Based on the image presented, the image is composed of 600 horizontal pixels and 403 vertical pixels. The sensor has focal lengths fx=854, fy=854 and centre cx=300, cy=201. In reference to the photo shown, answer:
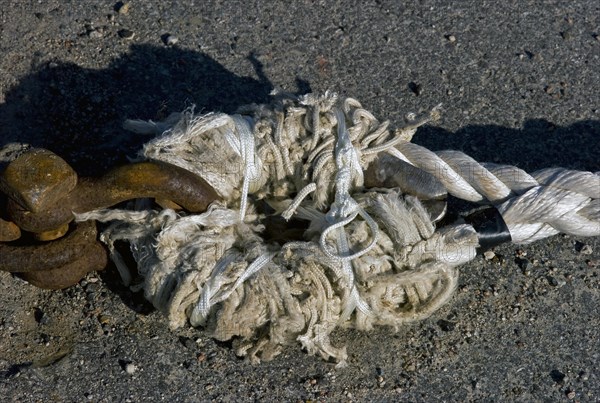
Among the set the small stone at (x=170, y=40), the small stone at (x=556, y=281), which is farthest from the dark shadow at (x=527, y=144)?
the small stone at (x=170, y=40)

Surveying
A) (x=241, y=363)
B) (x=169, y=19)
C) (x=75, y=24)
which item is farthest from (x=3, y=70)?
(x=241, y=363)

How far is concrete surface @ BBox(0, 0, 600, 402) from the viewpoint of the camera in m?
2.46

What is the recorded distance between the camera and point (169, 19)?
3207mm

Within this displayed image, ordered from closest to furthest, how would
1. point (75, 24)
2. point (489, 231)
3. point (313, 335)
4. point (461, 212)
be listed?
point (313, 335) < point (489, 231) < point (461, 212) < point (75, 24)

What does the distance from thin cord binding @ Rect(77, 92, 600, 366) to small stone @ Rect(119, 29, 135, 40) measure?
2.04 feet

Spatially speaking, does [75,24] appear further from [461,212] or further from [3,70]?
[461,212]

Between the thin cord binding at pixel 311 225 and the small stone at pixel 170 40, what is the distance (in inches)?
24.1

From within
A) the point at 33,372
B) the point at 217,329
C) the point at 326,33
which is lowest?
the point at 33,372

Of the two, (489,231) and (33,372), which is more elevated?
(489,231)

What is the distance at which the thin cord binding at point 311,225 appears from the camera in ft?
7.66

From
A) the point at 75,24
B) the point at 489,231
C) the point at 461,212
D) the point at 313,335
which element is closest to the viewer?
the point at 313,335

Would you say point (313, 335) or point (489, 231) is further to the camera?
point (489, 231)

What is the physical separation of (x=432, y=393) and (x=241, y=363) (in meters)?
0.56

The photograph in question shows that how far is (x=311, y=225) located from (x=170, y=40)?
1083 mm
